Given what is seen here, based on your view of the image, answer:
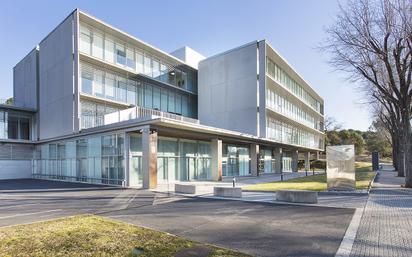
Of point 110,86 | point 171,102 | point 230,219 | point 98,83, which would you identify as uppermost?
point 98,83

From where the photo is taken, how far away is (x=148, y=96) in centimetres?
3406

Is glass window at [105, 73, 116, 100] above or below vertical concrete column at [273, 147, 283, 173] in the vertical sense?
above

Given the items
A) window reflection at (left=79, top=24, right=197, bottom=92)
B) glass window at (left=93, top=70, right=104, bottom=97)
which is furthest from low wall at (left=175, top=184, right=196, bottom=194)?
window reflection at (left=79, top=24, right=197, bottom=92)

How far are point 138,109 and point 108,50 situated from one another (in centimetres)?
776

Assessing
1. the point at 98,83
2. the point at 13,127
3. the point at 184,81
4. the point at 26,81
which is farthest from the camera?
the point at 184,81

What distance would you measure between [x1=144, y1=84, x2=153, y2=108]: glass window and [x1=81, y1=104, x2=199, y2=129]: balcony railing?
6.26m

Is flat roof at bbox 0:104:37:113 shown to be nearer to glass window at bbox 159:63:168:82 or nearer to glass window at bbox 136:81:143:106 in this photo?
glass window at bbox 136:81:143:106

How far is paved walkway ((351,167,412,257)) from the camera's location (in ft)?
20.9

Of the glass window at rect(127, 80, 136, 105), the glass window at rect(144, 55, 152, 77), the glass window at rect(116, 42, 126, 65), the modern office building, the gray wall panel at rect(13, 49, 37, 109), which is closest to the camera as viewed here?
the modern office building

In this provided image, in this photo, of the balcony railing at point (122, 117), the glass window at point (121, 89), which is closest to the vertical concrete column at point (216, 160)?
the balcony railing at point (122, 117)

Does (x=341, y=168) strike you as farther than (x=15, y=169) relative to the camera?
No

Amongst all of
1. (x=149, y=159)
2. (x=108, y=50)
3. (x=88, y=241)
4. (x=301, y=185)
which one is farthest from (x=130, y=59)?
(x=88, y=241)

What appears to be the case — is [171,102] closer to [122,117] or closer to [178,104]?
[178,104]

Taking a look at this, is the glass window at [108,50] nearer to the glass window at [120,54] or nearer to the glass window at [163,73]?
the glass window at [120,54]
